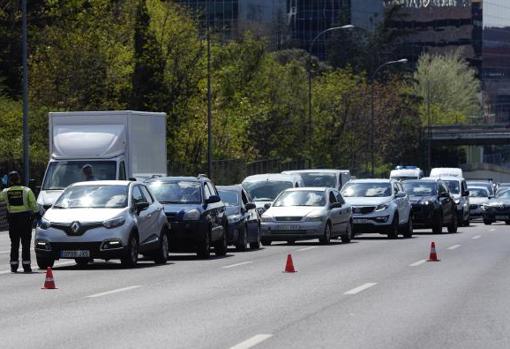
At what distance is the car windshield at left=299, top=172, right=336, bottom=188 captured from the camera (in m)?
48.9

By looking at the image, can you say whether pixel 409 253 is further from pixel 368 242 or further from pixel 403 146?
pixel 403 146

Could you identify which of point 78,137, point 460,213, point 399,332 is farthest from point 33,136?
point 399,332

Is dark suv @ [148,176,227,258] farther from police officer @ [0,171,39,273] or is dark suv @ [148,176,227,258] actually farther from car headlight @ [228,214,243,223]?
police officer @ [0,171,39,273]

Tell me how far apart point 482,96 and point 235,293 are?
177463mm

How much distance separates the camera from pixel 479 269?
2661cm

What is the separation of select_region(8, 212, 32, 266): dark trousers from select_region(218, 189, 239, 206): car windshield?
9.65m

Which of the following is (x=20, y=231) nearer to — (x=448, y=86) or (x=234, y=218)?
(x=234, y=218)

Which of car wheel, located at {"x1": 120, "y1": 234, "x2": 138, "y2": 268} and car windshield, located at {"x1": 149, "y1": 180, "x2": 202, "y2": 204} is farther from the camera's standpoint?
car windshield, located at {"x1": 149, "y1": 180, "x2": 202, "y2": 204}


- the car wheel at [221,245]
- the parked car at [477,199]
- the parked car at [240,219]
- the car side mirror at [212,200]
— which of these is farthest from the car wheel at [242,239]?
the parked car at [477,199]

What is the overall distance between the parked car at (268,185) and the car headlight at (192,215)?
12.7m

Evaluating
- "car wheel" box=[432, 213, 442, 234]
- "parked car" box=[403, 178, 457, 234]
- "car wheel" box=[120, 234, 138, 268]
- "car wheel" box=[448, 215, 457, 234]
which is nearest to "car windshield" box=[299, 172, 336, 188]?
"parked car" box=[403, 178, 457, 234]

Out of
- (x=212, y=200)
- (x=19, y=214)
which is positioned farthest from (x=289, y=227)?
(x=19, y=214)

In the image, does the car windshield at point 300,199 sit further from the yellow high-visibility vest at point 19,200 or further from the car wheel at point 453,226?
the yellow high-visibility vest at point 19,200

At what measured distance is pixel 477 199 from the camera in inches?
2640
